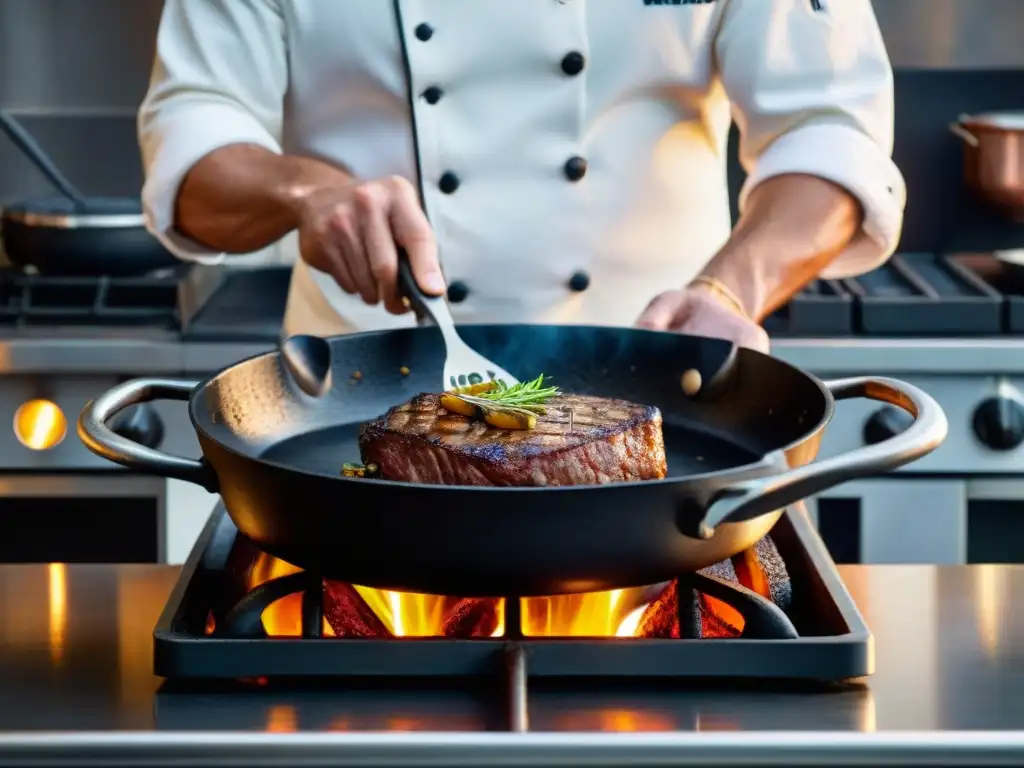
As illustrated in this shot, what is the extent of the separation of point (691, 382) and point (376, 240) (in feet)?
1.06

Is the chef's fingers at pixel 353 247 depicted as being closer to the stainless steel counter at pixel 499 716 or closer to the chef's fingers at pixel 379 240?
the chef's fingers at pixel 379 240

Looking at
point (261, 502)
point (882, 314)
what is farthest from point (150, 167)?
point (882, 314)

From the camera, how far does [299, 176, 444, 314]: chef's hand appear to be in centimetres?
133

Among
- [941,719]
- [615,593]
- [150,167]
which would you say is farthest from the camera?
[150,167]

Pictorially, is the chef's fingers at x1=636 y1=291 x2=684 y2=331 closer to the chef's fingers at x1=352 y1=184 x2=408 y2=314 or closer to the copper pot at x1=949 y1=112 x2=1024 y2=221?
the chef's fingers at x1=352 y1=184 x2=408 y2=314

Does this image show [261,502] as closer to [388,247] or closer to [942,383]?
[388,247]

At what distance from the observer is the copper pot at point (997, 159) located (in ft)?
8.87

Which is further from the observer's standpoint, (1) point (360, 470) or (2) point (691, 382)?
(2) point (691, 382)

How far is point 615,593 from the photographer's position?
104cm

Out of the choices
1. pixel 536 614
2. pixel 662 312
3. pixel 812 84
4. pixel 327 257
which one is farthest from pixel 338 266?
pixel 812 84

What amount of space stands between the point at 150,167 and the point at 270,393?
27.0 inches

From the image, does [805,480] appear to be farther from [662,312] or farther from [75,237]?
[75,237]

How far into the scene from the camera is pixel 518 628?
0.95m

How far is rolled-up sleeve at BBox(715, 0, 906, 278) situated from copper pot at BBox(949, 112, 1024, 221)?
0.93m
